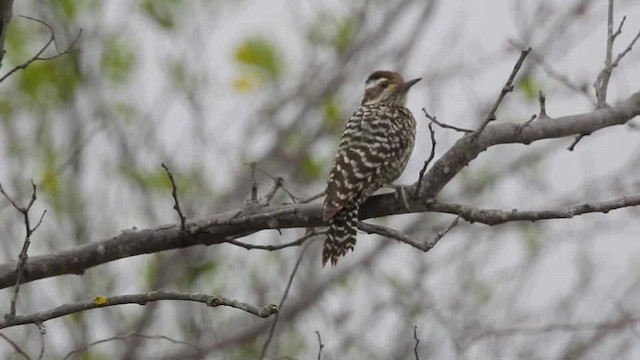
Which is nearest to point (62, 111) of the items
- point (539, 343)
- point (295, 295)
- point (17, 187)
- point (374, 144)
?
point (17, 187)

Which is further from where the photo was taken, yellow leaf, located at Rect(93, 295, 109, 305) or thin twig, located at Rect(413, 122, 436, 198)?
thin twig, located at Rect(413, 122, 436, 198)

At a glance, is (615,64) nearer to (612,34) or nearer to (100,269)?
(612,34)

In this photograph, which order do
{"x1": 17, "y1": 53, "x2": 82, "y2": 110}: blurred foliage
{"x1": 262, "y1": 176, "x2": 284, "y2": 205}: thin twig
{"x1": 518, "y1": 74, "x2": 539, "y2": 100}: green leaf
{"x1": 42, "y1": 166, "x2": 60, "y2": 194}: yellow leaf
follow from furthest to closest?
{"x1": 17, "y1": 53, "x2": 82, "y2": 110}: blurred foliage < {"x1": 518, "y1": 74, "x2": 539, "y2": 100}: green leaf < {"x1": 42, "y1": 166, "x2": 60, "y2": 194}: yellow leaf < {"x1": 262, "y1": 176, "x2": 284, "y2": 205}: thin twig

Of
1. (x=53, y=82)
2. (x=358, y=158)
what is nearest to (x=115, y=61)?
(x=53, y=82)

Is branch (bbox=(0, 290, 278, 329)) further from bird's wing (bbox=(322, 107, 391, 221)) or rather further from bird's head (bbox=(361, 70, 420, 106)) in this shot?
bird's head (bbox=(361, 70, 420, 106))

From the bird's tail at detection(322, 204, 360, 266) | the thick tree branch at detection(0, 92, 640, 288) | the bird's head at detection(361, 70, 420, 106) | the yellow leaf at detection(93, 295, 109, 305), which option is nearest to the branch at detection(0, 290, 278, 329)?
the yellow leaf at detection(93, 295, 109, 305)

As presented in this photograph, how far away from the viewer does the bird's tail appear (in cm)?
523

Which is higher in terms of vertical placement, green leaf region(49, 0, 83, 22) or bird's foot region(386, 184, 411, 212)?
green leaf region(49, 0, 83, 22)

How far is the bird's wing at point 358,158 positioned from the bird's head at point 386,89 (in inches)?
11.5

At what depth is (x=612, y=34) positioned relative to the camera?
5.11m

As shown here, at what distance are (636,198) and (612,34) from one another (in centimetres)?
121

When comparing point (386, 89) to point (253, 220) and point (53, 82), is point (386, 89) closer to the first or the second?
point (253, 220)

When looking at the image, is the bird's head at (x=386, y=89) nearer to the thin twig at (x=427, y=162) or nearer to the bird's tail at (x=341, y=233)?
the bird's tail at (x=341, y=233)

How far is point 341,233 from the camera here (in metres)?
5.31
